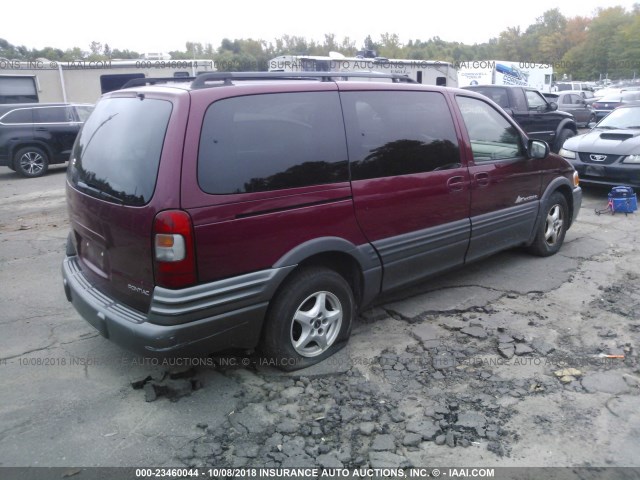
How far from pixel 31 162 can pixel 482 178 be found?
11056 mm

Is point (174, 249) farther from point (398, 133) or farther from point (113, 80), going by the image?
point (113, 80)

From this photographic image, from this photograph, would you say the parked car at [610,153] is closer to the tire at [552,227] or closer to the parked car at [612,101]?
the tire at [552,227]

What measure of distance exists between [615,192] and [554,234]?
9.37 ft

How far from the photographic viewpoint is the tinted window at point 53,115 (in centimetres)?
1202

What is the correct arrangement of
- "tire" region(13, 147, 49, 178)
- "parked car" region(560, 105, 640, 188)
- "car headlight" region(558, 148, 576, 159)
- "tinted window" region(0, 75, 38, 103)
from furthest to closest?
"tinted window" region(0, 75, 38, 103) → "tire" region(13, 147, 49, 178) → "car headlight" region(558, 148, 576, 159) → "parked car" region(560, 105, 640, 188)

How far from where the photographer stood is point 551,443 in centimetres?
275

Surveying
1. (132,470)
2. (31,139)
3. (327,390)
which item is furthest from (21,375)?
(31,139)

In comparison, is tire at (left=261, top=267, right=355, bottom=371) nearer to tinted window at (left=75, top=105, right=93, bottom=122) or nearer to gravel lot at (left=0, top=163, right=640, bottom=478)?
gravel lot at (left=0, top=163, right=640, bottom=478)

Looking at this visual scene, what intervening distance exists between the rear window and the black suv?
9140 millimetres

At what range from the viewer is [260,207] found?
3.01 m

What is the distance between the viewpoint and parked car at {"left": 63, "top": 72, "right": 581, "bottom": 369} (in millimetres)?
2812

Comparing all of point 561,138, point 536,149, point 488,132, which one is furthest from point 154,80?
point 561,138

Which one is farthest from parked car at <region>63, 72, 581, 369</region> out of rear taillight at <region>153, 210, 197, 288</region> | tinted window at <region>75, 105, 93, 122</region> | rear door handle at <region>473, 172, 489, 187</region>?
tinted window at <region>75, 105, 93, 122</region>

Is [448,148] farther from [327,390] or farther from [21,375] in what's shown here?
[21,375]
